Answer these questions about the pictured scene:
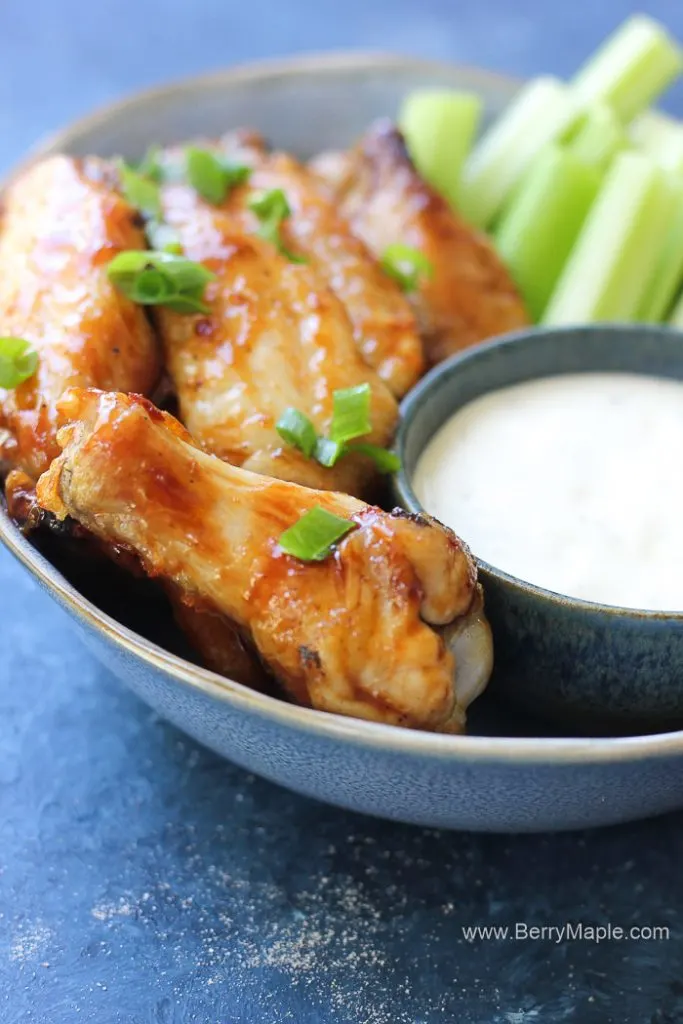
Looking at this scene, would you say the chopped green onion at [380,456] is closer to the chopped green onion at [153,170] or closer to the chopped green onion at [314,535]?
the chopped green onion at [314,535]

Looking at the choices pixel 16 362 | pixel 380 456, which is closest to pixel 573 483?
pixel 380 456

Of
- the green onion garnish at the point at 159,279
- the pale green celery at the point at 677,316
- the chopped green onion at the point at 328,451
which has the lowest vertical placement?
the pale green celery at the point at 677,316

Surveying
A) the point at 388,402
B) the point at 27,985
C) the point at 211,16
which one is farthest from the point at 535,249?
the point at 211,16

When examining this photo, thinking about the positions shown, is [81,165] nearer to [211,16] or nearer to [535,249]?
[535,249]

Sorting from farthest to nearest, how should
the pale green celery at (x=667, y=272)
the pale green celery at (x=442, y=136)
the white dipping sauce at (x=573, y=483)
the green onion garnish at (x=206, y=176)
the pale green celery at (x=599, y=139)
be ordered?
the pale green celery at (x=442, y=136)
the pale green celery at (x=599, y=139)
the pale green celery at (x=667, y=272)
the green onion garnish at (x=206, y=176)
the white dipping sauce at (x=573, y=483)

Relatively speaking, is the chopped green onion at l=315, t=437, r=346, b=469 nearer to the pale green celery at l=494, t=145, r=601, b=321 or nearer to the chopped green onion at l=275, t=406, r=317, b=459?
the chopped green onion at l=275, t=406, r=317, b=459

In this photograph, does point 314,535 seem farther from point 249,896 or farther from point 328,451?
point 249,896

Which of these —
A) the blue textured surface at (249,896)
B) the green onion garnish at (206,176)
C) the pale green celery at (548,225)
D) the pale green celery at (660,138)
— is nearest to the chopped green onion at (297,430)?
the blue textured surface at (249,896)
